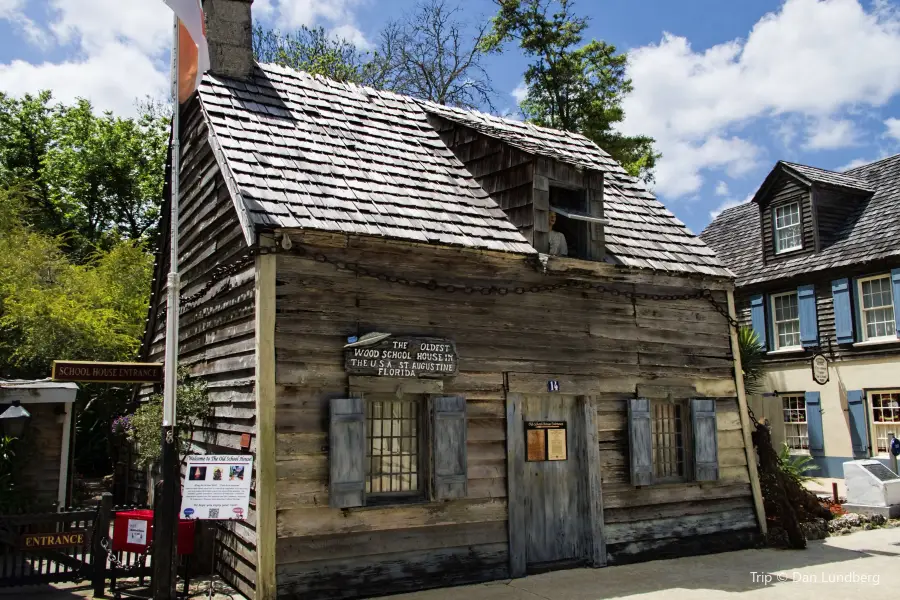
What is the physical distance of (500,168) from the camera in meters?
10.5

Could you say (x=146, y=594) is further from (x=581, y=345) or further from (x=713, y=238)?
(x=713, y=238)

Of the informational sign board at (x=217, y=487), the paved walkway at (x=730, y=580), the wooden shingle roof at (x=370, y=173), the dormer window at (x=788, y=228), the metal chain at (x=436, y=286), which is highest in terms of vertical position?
the dormer window at (x=788, y=228)

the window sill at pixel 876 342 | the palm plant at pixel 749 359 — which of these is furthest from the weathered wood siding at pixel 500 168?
the window sill at pixel 876 342

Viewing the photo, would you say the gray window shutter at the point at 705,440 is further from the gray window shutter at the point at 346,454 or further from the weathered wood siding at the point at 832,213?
the weathered wood siding at the point at 832,213

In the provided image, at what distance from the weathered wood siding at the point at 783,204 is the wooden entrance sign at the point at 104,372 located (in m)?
17.1

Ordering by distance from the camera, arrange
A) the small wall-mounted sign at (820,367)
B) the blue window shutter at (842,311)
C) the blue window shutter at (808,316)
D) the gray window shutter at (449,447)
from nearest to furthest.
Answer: the gray window shutter at (449,447), the blue window shutter at (842,311), the small wall-mounted sign at (820,367), the blue window shutter at (808,316)

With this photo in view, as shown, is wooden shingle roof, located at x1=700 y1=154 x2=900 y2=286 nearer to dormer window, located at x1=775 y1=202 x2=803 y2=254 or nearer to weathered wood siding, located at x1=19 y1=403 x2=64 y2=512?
dormer window, located at x1=775 y1=202 x2=803 y2=254

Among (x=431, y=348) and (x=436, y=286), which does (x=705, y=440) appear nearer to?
(x=431, y=348)

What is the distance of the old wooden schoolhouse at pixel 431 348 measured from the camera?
7.78 metres

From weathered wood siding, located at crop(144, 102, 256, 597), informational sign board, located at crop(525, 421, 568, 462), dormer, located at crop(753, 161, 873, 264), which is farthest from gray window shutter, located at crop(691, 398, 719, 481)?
dormer, located at crop(753, 161, 873, 264)

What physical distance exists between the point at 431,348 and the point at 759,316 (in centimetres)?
1582

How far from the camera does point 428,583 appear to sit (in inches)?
324

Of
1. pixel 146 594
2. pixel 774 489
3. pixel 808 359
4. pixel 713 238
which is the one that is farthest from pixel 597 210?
pixel 713 238

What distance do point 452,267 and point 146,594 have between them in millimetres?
4812
